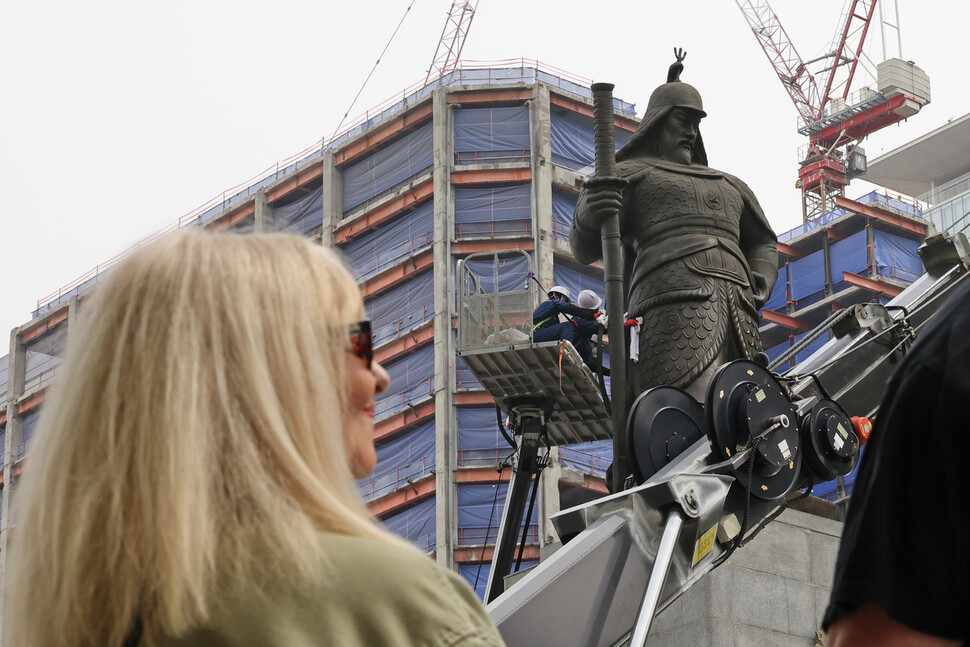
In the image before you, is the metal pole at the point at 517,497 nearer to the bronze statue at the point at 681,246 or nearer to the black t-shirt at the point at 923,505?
the bronze statue at the point at 681,246

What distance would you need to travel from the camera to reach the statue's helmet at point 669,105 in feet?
32.8

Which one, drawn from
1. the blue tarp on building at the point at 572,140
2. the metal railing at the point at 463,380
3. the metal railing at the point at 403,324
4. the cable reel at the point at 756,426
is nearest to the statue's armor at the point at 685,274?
the cable reel at the point at 756,426

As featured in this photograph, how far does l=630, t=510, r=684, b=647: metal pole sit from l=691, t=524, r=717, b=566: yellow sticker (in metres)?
A: 0.18

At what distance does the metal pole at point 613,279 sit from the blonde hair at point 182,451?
274 inches

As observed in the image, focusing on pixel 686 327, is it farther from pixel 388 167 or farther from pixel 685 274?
pixel 388 167

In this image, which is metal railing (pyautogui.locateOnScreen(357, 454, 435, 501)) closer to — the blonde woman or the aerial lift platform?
the aerial lift platform

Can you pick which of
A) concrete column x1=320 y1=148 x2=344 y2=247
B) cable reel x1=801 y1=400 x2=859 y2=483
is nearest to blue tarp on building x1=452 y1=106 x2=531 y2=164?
concrete column x1=320 y1=148 x2=344 y2=247

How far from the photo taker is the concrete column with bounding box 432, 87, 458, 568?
152 ft

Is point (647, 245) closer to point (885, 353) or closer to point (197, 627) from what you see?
point (885, 353)

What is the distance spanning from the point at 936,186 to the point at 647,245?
306ft

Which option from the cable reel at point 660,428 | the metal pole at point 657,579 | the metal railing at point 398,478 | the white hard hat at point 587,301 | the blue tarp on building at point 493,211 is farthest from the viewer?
the blue tarp on building at point 493,211

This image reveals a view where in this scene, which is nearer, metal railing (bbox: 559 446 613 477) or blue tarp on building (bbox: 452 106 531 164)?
metal railing (bbox: 559 446 613 477)

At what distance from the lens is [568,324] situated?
12039 mm

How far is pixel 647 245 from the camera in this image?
959 cm
